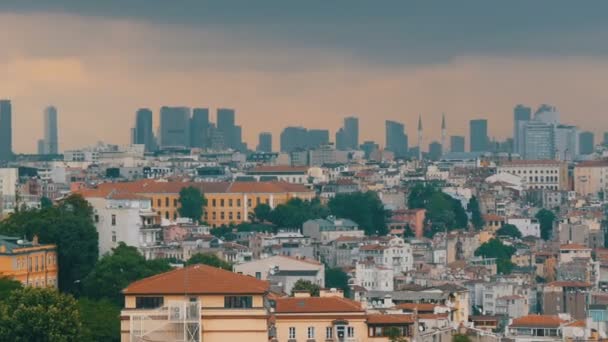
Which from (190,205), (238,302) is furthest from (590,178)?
(238,302)

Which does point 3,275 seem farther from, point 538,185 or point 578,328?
point 538,185

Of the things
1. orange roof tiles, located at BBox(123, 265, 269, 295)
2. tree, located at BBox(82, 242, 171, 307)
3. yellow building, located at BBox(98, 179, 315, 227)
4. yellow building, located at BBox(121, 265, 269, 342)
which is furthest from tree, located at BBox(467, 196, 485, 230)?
yellow building, located at BBox(121, 265, 269, 342)

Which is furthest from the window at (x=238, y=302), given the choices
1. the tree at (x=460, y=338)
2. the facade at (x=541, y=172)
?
the facade at (x=541, y=172)

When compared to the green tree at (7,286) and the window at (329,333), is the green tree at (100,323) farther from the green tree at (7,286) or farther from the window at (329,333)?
the window at (329,333)

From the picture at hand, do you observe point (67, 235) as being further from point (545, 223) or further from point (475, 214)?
point (545, 223)

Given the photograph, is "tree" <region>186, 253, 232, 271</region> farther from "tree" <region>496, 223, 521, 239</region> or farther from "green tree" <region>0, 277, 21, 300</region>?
"tree" <region>496, 223, 521, 239</region>

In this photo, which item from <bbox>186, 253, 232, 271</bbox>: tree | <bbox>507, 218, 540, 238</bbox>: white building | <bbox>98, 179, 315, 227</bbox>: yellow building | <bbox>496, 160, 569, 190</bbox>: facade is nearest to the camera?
<bbox>186, 253, 232, 271</bbox>: tree
